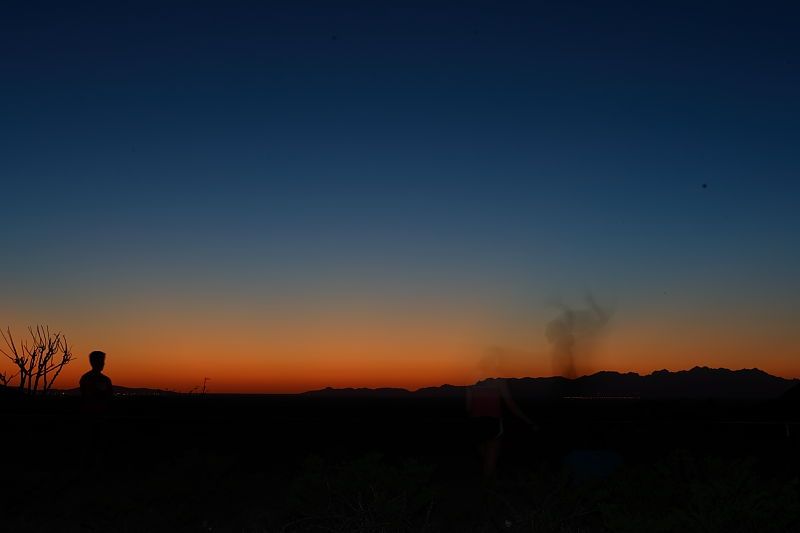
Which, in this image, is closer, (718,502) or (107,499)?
(718,502)

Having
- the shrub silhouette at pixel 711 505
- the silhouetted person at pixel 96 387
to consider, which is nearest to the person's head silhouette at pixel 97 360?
the silhouetted person at pixel 96 387

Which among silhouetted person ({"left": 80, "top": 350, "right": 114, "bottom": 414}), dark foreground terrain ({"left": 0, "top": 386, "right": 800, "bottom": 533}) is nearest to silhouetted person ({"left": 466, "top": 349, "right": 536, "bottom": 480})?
dark foreground terrain ({"left": 0, "top": 386, "right": 800, "bottom": 533})

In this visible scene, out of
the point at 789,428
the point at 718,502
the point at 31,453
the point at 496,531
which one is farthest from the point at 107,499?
the point at 31,453

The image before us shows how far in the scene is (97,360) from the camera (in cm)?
1092

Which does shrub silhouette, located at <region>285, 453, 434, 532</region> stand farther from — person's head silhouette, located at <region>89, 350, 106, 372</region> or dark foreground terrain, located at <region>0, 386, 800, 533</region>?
person's head silhouette, located at <region>89, 350, 106, 372</region>

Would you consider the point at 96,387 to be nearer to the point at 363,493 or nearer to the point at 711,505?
the point at 363,493

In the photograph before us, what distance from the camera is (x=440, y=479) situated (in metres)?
13.3

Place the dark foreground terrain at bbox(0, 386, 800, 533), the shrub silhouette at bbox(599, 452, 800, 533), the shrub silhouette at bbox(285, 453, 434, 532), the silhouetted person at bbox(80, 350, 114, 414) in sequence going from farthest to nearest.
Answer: the silhouetted person at bbox(80, 350, 114, 414) → the shrub silhouette at bbox(285, 453, 434, 532) → the dark foreground terrain at bbox(0, 386, 800, 533) → the shrub silhouette at bbox(599, 452, 800, 533)

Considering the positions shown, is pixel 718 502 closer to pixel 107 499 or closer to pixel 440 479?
pixel 107 499

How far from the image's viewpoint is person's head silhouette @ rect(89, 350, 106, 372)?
10.9 metres

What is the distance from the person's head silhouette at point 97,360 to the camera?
429 inches

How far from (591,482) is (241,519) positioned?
4234mm

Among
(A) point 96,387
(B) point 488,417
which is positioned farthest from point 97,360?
(B) point 488,417

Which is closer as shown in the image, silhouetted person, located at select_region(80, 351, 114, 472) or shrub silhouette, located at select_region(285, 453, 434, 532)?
shrub silhouette, located at select_region(285, 453, 434, 532)
